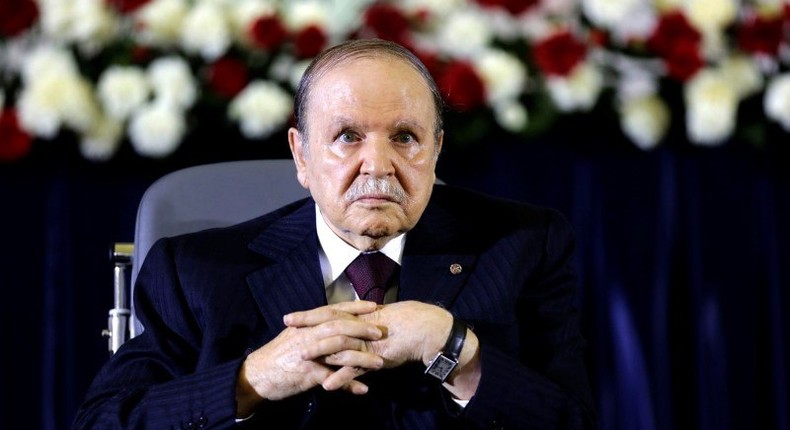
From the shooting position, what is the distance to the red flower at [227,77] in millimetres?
2674

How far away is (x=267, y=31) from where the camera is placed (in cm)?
267

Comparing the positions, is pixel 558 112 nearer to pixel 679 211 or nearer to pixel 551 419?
pixel 679 211

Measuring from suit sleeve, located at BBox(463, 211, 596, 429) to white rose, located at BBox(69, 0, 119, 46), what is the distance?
1.27 metres

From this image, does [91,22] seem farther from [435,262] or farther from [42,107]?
[435,262]

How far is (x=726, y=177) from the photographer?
2908mm

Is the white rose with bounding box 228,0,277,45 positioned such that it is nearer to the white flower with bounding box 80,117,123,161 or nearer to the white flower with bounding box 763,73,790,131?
the white flower with bounding box 80,117,123,161

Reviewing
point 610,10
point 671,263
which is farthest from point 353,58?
point 671,263

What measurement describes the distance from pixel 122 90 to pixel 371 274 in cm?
112

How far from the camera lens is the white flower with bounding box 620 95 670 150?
2811mm

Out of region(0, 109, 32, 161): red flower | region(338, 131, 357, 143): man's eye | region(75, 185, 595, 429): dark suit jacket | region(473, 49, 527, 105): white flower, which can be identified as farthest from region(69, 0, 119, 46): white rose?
region(338, 131, 357, 143): man's eye

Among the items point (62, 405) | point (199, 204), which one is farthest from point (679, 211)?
point (62, 405)

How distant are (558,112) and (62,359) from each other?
1323 millimetres

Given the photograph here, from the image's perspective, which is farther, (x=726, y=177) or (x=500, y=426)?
(x=726, y=177)

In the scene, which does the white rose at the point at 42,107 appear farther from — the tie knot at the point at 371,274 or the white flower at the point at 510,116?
the tie knot at the point at 371,274
